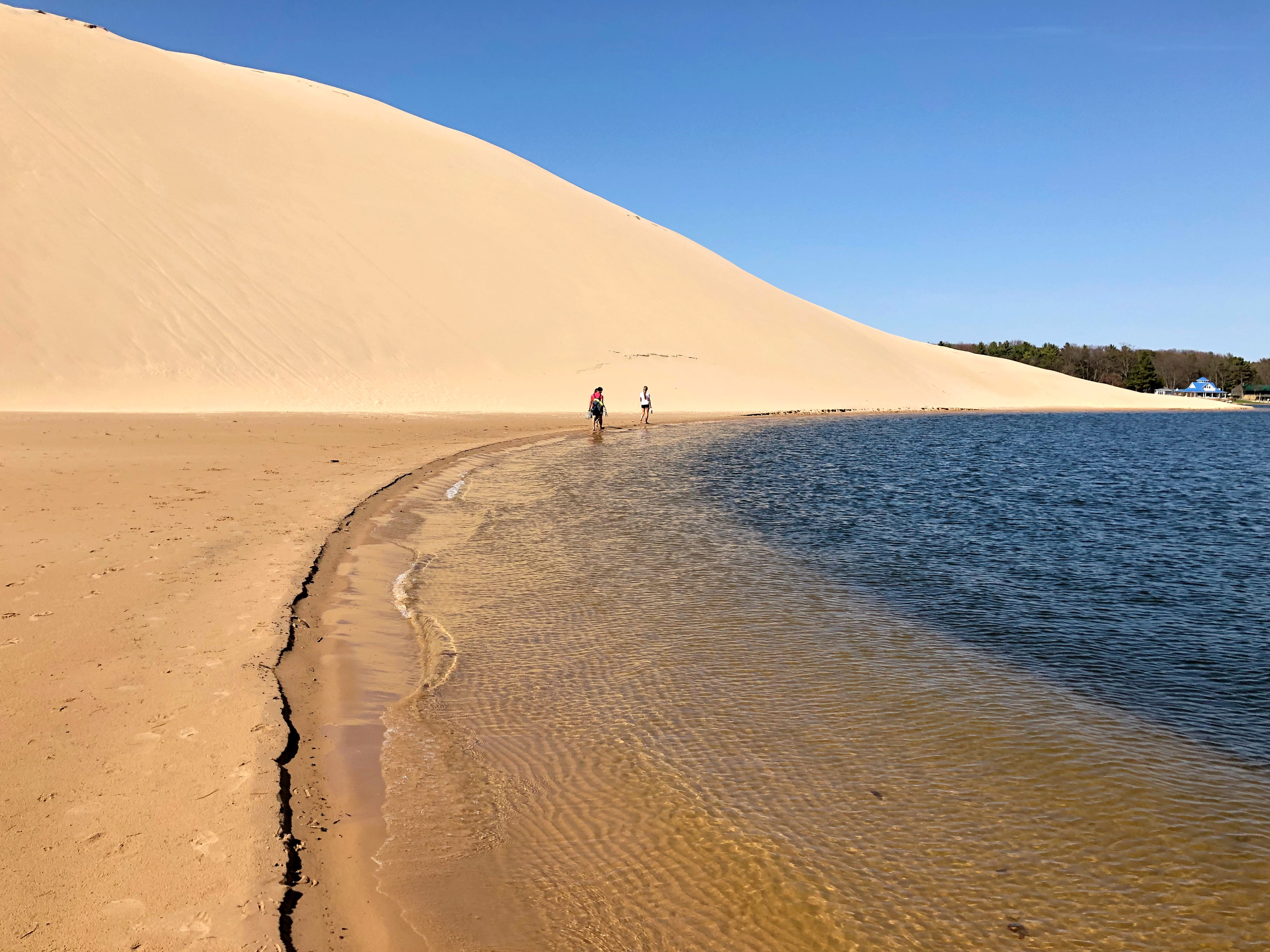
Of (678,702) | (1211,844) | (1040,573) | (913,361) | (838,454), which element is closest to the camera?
(1211,844)

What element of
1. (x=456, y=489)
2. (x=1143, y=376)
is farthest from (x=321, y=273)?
(x=1143, y=376)

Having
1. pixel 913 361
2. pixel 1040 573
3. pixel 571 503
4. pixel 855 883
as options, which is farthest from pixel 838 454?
pixel 913 361

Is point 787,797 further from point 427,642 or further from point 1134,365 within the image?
point 1134,365

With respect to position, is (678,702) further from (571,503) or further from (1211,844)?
(571,503)

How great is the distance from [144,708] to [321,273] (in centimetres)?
3826

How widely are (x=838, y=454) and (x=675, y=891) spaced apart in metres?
21.3

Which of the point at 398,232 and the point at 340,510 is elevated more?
the point at 398,232

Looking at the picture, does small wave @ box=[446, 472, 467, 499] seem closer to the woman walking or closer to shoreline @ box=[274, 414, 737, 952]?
shoreline @ box=[274, 414, 737, 952]

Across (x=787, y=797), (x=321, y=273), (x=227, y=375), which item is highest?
(x=321, y=273)

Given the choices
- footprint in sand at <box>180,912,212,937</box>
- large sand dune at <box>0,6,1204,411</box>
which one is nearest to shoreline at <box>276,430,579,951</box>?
footprint in sand at <box>180,912,212,937</box>

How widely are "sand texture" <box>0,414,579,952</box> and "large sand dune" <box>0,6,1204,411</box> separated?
2000 cm

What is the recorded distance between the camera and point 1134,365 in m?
117

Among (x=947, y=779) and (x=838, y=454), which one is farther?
(x=838, y=454)

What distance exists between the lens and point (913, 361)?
220 feet
